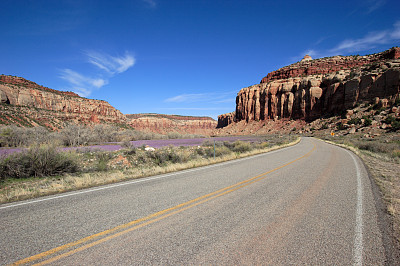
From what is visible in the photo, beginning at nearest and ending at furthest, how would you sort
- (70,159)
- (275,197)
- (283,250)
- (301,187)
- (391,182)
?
1. (283,250)
2. (275,197)
3. (301,187)
4. (391,182)
5. (70,159)

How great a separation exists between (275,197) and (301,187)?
5.25 feet

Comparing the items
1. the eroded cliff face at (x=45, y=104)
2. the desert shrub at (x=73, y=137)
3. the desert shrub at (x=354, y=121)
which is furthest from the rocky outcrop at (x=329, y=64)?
the desert shrub at (x=73, y=137)

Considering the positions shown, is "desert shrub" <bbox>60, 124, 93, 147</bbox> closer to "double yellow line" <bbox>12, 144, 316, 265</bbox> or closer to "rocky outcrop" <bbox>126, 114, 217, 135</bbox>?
"double yellow line" <bbox>12, 144, 316, 265</bbox>

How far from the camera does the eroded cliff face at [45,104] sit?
169 feet

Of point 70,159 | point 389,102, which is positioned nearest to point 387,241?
point 70,159

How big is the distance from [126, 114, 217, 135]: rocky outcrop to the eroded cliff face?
20.4 meters

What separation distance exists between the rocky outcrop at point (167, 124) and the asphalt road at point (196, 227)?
81.5 m

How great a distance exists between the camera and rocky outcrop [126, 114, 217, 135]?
358 ft

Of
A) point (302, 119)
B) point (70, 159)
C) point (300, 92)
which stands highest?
point (300, 92)

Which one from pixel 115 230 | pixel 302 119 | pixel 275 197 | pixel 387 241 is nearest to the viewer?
pixel 387 241

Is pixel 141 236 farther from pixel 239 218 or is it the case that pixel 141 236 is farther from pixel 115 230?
pixel 239 218

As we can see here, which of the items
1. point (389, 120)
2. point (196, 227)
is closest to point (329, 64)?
point (389, 120)

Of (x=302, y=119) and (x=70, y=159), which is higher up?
(x=302, y=119)

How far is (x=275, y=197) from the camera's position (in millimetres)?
5066
